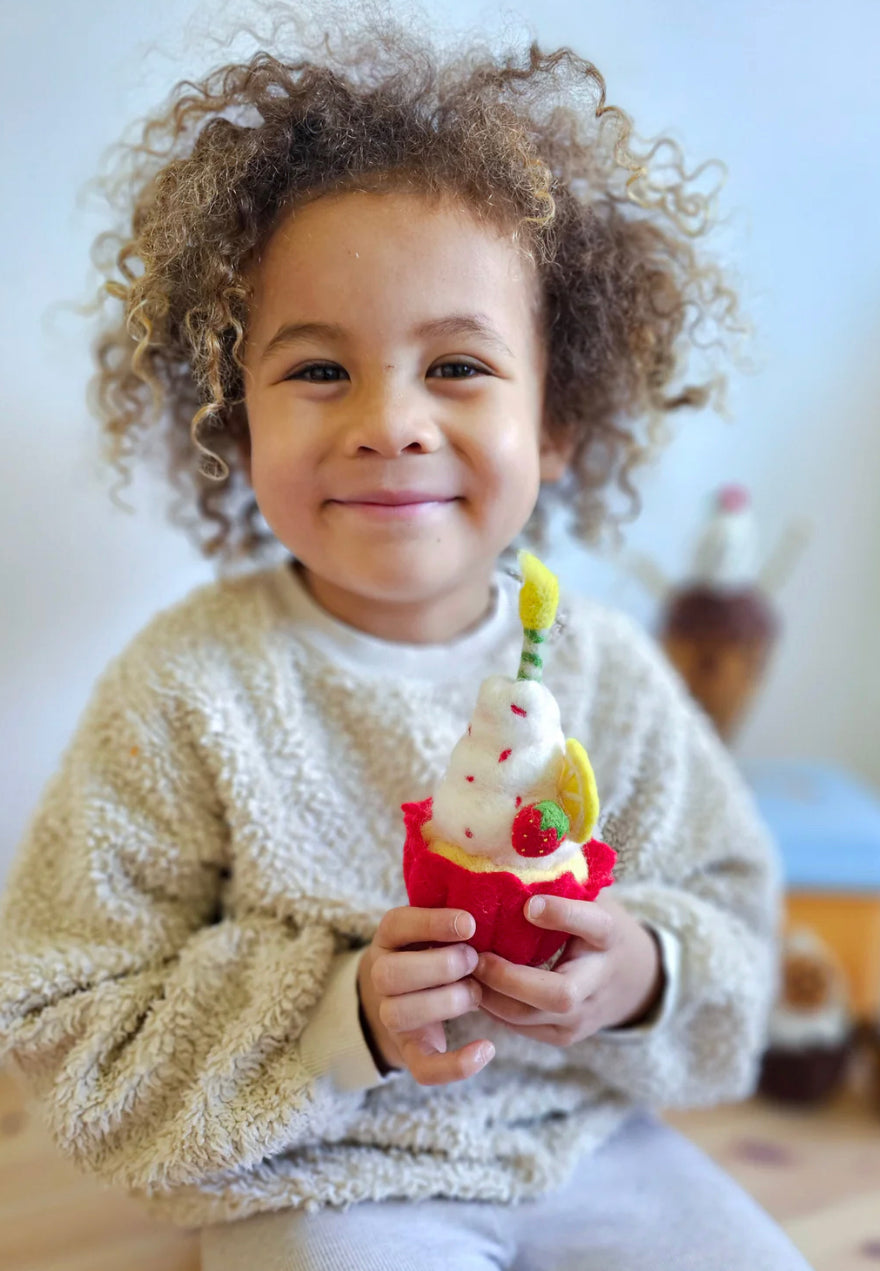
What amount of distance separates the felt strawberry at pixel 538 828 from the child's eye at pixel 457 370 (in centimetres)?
28

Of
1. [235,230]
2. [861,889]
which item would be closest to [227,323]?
[235,230]

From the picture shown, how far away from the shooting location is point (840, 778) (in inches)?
53.6

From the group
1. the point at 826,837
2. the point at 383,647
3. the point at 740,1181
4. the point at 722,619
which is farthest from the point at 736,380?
the point at 740,1181

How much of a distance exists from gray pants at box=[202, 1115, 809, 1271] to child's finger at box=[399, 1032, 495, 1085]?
144mm

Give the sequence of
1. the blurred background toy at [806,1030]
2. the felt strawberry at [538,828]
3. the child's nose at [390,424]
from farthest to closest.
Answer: the blurred background toy at [806,1030] < the child's nose at [390,424] < the felt strawberry at [538,828]

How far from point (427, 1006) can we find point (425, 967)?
0.9 inches

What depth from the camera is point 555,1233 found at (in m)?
0.73

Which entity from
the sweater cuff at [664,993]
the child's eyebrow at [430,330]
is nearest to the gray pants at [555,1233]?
the sweater cuff at [664,993]

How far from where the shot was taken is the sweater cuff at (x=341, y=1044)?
67 cm

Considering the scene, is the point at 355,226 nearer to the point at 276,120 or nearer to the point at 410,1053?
the point at 276,120

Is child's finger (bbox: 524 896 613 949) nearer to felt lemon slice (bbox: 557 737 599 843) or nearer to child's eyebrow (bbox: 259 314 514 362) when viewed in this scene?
felt lemon slice (bbox: 557 737 599 843)

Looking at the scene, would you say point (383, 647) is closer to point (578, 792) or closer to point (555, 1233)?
point (578, 792)

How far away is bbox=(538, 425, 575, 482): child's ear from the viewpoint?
819mm

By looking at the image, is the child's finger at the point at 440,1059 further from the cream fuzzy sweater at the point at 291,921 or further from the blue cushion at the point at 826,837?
the blue cushion at the point at 826,837
